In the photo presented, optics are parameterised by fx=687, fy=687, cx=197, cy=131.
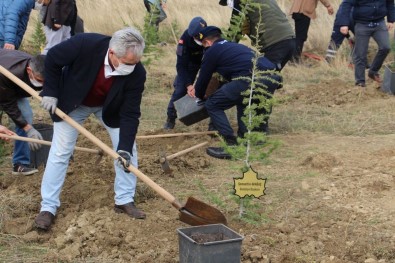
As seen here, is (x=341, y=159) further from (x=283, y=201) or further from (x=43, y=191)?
(x=43, y=191)

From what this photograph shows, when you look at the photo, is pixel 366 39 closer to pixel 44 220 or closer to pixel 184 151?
pixel 184 151

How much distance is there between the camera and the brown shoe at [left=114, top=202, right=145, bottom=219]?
5500 millimetres

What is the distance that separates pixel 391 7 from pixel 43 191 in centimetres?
710

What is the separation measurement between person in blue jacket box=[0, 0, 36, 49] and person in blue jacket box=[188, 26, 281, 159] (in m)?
2.07

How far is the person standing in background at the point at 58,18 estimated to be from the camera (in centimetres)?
847

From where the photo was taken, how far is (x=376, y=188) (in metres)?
6.09

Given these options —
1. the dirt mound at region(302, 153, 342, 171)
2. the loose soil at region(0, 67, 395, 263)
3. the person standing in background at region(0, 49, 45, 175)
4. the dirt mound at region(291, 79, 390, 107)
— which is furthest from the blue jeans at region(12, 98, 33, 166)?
the dirt mound at region(291, 79, 390, 107)

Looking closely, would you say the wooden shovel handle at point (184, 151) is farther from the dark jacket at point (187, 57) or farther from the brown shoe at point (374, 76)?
the brown shoe at point (374, 76)

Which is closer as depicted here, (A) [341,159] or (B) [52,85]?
(B) [52,85]

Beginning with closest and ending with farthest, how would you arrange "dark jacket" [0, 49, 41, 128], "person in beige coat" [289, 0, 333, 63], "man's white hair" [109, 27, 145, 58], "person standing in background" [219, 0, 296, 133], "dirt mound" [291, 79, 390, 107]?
"man's white hair" [109, 27, 145, 58] → "dark jacket" [0, 49, 41, 128] → "person standing in background" [219, 0, 296, 133] → "dirt mound" [291, 79, 390, 107] → "person in beige coat" [289, 0, 333, 63]

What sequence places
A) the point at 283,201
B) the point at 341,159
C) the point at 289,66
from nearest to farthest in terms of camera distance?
the point at 283,201 < the point at 341,159 < the point at 289,66

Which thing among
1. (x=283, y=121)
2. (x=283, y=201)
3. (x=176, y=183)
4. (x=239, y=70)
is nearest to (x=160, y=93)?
(x=283, y=121)

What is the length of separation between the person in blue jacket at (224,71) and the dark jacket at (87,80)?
7.65 feet

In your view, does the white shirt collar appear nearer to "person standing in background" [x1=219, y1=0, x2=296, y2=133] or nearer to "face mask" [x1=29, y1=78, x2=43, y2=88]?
"face mask" [x1=29, y1=78, x2=43, y2=88]
